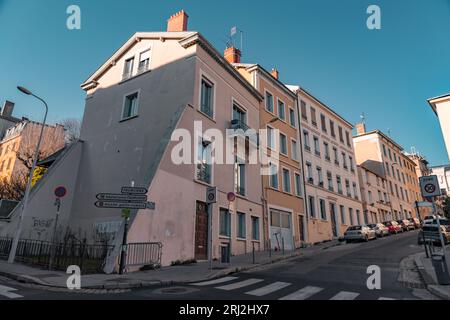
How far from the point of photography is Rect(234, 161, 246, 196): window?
18445 millimetres

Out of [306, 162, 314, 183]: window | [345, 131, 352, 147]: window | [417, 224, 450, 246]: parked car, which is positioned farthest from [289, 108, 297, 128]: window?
[417, 224, 450, 246]: parked car

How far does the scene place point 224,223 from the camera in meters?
16.5

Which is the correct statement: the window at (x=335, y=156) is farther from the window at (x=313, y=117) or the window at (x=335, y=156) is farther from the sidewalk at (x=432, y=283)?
the sidewalk at (x=432, y=283)

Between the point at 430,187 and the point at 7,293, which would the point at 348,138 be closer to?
the point at 430,187

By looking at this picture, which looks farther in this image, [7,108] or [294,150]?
[7,108]

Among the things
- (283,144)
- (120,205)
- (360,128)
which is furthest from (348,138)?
(120,205)

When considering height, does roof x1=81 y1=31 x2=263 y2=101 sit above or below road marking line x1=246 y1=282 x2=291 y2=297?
above

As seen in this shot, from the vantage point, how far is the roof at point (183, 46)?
56.5ft

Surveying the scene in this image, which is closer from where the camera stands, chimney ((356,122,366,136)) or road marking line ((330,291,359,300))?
road marking line ((330,291,359,300))

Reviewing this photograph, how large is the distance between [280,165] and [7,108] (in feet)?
156

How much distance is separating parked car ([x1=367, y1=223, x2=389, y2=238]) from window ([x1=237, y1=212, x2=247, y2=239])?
1371cm

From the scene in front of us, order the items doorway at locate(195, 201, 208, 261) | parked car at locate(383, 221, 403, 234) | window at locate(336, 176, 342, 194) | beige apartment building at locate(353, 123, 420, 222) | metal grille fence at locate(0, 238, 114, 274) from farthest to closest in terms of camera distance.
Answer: beige apartment building at locate(353, 123, 420, 222) < window at locate(336, 176, 342, 194) < parked car at locate(383, 221, 403, 234) < doorway at locate(195, 201, 208, 261) < metal grille fence at locate(0, 238, 114, 274)

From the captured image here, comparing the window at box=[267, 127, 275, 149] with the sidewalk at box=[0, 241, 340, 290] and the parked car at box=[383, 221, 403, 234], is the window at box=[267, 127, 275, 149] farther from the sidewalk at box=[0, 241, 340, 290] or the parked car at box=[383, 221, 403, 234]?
the parked car at box=[383, 221, 403, 234]

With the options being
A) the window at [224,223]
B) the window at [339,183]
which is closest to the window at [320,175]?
the window at [339,183]
